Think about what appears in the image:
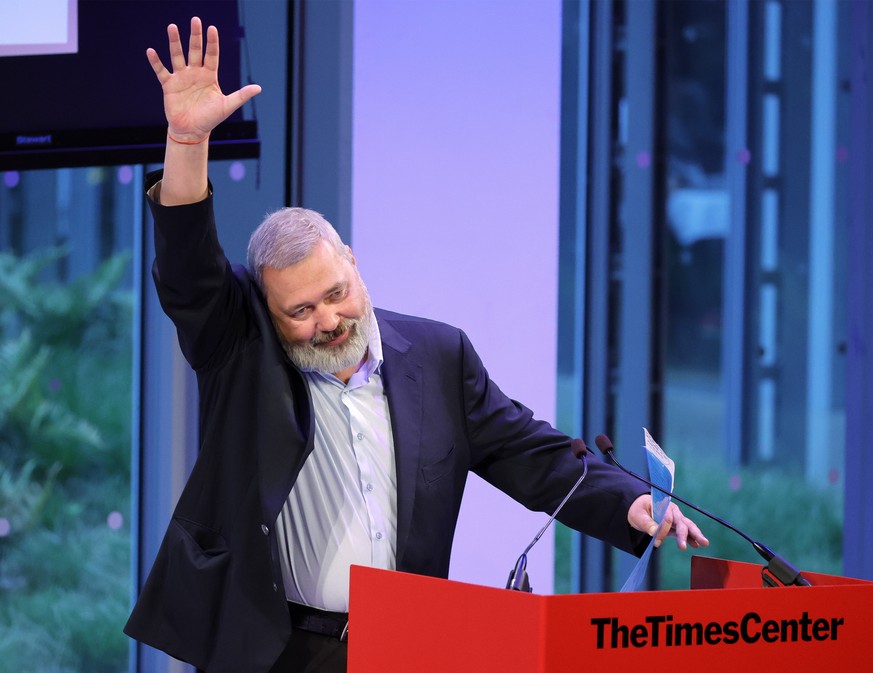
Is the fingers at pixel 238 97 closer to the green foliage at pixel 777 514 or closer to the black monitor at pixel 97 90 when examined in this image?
the black monitor at pixel 97 90

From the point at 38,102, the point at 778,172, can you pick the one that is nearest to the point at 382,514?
the point at 38,102

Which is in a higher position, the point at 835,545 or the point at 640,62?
the point at 640,62

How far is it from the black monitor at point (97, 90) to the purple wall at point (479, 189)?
502mm

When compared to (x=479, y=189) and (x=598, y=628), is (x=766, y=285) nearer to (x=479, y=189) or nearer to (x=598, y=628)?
(x=479, y=189)

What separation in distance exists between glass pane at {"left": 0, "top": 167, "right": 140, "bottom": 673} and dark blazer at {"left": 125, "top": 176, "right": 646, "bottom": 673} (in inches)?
49.3

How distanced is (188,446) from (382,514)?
124 centimetres

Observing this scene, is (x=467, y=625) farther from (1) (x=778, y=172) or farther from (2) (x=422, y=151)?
(1) (x=778, y=172)

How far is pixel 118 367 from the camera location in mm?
3057

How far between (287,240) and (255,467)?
16.8 inches

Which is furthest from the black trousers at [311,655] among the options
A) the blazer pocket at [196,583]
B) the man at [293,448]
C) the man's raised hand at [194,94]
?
the man's raised hand at [194,94]

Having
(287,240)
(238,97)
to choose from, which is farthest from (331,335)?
(238,97)

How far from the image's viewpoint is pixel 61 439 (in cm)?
307

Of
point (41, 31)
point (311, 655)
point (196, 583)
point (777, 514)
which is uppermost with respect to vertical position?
point (41, 31)

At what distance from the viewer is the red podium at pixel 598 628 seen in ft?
4.23
